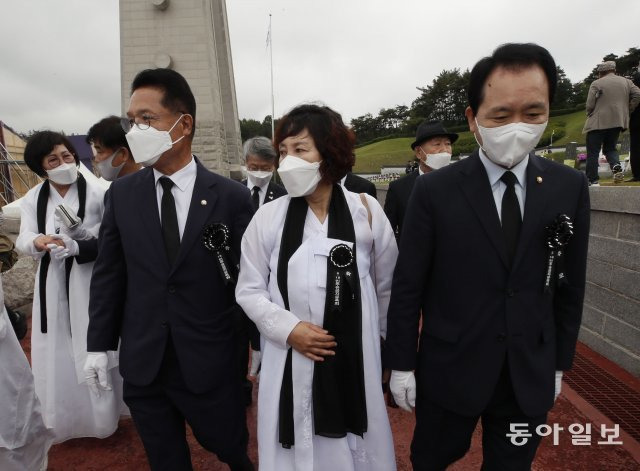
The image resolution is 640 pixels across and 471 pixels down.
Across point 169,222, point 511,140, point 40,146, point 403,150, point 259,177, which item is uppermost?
point 403,150

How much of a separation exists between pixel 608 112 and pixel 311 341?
632 centimetres

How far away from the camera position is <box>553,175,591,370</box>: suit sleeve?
1647mm

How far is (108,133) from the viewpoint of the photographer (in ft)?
9.89

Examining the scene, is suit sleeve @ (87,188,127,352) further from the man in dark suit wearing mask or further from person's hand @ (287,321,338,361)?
the man in dark suit wearing mask

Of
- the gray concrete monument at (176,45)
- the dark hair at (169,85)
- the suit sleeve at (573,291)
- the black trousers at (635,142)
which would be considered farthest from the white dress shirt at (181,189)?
the gray concrete monument at (176,45)

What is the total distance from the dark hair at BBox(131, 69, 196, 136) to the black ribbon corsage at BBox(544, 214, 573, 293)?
176 centimetres

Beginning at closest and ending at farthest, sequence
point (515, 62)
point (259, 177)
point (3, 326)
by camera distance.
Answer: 1. point (515, 62)
2. point (3, 326)
3. point (259, 177)

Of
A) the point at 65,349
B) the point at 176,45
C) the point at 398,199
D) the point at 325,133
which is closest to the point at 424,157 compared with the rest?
the point at 398,199

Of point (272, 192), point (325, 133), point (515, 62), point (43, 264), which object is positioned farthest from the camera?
point (272, 192)

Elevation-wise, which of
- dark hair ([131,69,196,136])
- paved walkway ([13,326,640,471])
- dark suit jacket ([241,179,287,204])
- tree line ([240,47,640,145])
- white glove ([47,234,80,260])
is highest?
tree line ([240,47,640,145])

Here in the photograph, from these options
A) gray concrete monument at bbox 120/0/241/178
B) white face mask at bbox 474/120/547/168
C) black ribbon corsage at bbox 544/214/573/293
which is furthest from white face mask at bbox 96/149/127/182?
gray concrete monument at bbox 120/0/241/178

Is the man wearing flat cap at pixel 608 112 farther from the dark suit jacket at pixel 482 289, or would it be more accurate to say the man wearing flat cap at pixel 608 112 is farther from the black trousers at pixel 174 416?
the black trousers at pixel 174 416

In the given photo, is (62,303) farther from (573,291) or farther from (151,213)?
(573,291)

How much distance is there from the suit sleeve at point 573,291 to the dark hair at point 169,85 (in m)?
1.88
